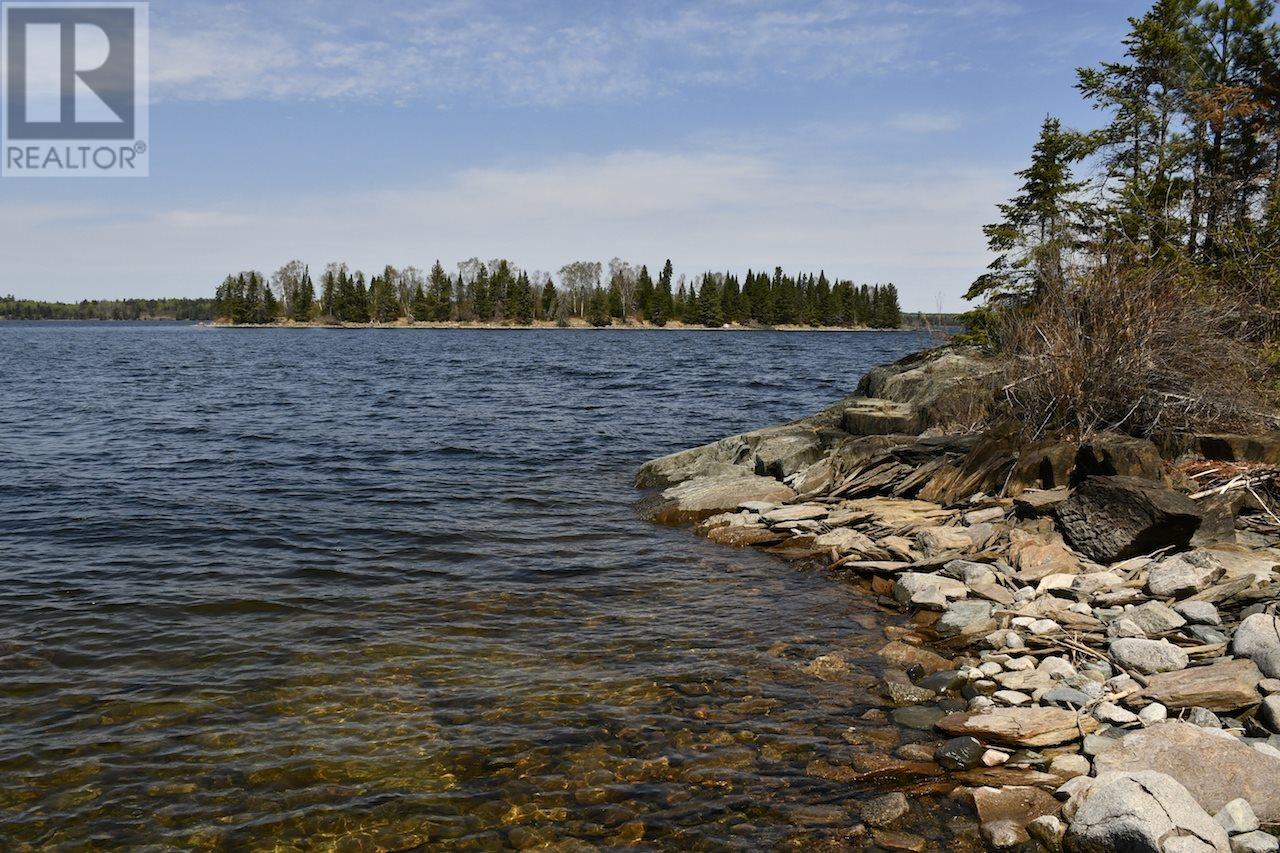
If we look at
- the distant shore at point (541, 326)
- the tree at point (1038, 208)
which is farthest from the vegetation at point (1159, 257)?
the distant shore at point (541, 326)

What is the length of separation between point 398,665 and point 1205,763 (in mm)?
6807

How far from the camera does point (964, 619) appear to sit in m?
8.45

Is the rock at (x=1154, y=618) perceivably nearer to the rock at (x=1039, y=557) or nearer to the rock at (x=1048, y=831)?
the rock at (x=1039, y=557)

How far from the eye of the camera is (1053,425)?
12328 mm

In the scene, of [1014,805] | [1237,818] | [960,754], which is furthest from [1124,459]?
[1014,805]

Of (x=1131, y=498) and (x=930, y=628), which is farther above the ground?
(x=1131, y=498)

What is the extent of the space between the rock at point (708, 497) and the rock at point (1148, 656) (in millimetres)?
7179

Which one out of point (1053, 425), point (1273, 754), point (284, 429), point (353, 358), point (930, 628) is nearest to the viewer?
point (1273, 754)

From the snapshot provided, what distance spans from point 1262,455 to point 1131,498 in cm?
285

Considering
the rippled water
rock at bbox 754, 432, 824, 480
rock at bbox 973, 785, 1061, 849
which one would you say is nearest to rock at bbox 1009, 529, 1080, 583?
the rippled water

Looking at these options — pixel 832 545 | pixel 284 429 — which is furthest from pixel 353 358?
pixel 832 545

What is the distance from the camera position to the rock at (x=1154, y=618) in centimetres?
740

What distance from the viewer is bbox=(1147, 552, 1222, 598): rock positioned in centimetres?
801

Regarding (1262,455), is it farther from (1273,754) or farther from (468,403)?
(468,403)
